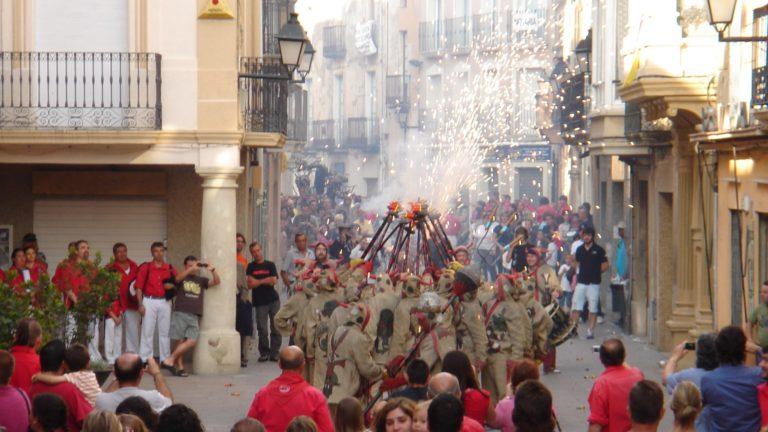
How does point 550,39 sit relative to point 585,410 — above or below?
above

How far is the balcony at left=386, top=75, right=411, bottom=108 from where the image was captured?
64812mm

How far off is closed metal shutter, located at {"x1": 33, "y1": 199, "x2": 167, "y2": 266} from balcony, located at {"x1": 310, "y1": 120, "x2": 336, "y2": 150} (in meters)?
49.0

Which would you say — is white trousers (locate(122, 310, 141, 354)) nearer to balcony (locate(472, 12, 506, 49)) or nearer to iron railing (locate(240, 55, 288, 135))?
iron railing (locate(240, 55, 288, 135))

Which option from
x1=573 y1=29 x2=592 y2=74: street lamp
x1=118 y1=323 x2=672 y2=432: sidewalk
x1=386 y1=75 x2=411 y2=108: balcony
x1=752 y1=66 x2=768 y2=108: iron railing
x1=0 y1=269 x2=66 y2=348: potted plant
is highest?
x1=386 y1=75 x2=411 y2=108: balcony

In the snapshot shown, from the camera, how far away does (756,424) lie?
432 inches

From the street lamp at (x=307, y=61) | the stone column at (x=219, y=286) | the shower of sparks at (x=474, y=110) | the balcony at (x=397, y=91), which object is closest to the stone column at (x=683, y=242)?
the street lamp at (x=307, y=61)

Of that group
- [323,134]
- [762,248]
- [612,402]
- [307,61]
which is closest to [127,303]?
[762,248]

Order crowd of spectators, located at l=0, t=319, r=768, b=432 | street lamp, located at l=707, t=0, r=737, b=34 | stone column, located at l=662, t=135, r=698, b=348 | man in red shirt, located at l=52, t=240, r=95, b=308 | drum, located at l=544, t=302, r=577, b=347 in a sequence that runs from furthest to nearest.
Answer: stone column, located at l=662, t=135, r=698, b=348 < drum, located at l=544, t=302, r=577, b=347 < man in red shirt, located at l=52, t=240, r=95, b=308 < street lamp, located at l=707, t=0, r=737, b=34 < crowd of spectators, located at l=0, t=319, r=768, b=432

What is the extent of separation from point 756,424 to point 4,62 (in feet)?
41.7

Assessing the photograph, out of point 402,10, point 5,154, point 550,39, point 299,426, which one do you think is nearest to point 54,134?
point 5,154

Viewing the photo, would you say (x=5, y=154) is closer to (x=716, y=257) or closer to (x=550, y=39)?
(x=716, y=257)

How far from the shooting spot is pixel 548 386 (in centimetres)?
2031

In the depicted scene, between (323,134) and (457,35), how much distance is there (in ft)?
39.9

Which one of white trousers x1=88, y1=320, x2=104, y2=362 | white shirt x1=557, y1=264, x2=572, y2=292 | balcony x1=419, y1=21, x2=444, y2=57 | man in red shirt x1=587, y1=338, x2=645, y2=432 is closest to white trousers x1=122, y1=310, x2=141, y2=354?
white trousers x1=88, y1=320, x2=104, y2=362
